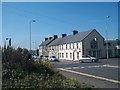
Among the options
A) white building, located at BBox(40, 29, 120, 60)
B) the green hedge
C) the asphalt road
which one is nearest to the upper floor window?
white building, located at BBox(40, 29, 120, 60)

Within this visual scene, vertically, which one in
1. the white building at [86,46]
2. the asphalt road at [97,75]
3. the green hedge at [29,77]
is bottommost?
the asphalt road at [97,75]

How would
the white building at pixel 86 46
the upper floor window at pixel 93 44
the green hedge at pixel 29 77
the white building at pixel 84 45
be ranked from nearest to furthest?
1. the green hedge at pixel 29 77
2. the white building at pixel 84 45
3. the white building at pixel 86 46
4. the upper floor window at pixel 93 44

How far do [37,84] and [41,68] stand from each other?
3.65 meters

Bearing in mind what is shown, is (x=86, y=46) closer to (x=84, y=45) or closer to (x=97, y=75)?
(x=84, y=45)

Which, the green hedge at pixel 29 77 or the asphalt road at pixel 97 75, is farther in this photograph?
the asphalt road at pixel 97 75

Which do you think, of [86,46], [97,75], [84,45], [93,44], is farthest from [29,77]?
[93,44]

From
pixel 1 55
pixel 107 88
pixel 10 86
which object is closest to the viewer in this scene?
pixel 10 86

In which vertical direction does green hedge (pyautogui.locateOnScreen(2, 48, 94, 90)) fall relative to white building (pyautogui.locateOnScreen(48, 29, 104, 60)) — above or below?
below

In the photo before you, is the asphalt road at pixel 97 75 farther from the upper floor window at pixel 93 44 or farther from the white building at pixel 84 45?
the upper floor window at pixel 93 44

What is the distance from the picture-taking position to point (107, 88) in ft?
47.2

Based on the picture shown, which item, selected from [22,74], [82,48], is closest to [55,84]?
[22,74]

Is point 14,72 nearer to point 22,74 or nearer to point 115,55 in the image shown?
point 22,74

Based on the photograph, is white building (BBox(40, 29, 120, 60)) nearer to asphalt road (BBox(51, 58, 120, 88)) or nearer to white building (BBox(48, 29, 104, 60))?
white building (BBox(48, 29, 104, 60))

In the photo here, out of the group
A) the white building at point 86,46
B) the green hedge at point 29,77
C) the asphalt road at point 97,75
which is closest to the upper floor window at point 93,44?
the white building at point 86,46
